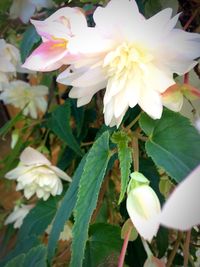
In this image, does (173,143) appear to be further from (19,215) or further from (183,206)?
(19,215)

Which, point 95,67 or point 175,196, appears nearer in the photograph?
point 175,196

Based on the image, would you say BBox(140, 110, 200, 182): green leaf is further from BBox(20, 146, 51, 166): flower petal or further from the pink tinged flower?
BBox(20, 146, 51, 166): flower petal

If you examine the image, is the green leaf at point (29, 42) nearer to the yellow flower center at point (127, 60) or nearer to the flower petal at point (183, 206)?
the yellow flower center at point (127, 60)

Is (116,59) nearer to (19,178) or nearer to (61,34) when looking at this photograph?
(61,34)

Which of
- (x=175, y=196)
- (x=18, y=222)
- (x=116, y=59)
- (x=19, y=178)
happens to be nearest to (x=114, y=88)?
(x=116, y=59)

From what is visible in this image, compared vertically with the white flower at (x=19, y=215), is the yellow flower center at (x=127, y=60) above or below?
above

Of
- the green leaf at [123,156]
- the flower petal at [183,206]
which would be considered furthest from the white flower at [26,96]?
the flower petal at [183,206]
